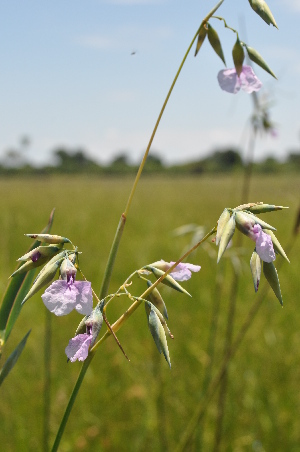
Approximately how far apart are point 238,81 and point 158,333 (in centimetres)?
23

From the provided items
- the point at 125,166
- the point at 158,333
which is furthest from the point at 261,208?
the point at 125,166

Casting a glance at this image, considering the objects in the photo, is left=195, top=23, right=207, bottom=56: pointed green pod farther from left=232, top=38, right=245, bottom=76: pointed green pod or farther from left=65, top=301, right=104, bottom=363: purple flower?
left=65, top=301, right=104, bottom=363: purple flower

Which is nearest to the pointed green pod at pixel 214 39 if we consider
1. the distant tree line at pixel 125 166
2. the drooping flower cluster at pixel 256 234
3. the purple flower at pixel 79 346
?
the drooping flower cluster at pixel 256 234

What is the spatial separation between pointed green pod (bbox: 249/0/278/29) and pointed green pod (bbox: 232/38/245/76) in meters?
0.04

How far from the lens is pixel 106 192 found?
9.12 meters

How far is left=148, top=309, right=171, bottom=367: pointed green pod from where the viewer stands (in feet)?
1.18

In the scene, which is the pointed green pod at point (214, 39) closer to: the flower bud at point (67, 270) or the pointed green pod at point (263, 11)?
the pointed green pod at point (263, 11)

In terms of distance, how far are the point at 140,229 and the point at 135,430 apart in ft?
11.2

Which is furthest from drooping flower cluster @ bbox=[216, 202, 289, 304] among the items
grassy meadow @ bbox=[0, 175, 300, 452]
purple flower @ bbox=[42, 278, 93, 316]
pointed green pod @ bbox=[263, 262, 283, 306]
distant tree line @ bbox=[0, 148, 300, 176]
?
distant tree line @ bbox=[0, 148, 300, 176]

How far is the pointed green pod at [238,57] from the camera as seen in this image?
43 centimetres

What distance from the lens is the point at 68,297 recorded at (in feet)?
1.10

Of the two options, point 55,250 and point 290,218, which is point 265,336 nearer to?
point 55,250

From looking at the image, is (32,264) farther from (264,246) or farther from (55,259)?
(264,246)

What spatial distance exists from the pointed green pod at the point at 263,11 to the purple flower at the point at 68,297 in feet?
0.89
